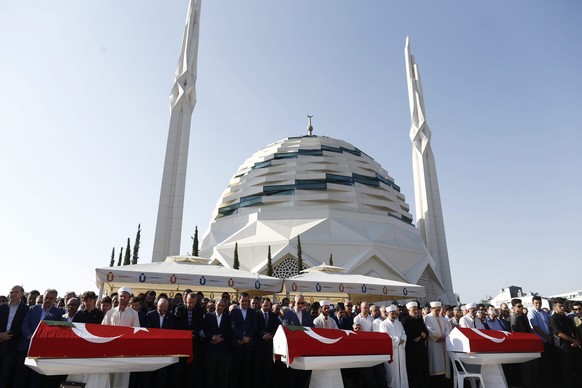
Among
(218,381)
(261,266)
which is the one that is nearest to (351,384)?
(218,381)

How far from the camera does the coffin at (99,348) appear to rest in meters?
4.88

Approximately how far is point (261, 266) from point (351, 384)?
2618 centimetres

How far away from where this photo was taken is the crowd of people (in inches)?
265

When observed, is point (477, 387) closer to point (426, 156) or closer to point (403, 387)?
point (403, 387)

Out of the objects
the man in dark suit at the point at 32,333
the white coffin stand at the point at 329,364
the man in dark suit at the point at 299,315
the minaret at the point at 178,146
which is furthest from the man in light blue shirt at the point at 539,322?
the minaret at the point at 178,146

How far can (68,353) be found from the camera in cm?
497

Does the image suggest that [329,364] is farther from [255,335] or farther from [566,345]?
[566,345]

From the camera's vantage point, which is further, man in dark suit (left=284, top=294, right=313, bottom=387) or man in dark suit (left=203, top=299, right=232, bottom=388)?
man in dark suit (left=284, top=294, right=313, bottom=387)

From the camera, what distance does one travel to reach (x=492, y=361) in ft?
24.3

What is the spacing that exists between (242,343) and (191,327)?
1085 millimetres

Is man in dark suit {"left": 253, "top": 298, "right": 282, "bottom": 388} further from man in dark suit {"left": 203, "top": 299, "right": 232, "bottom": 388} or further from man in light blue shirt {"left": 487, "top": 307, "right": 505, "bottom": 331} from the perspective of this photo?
man in light blue shirt {"left": 487, "top": 307, "right": 505, "bottom": 331}

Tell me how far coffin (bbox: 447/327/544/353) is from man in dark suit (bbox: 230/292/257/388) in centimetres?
407

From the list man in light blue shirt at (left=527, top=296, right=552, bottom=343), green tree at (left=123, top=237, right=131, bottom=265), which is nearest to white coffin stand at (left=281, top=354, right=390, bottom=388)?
man in light blue shirt at (left=527, top=296, right=552, bottom=343)

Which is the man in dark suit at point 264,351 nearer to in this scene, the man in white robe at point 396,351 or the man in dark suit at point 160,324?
the man in dark suit at point 160,324
